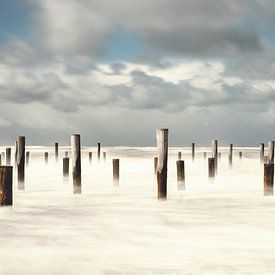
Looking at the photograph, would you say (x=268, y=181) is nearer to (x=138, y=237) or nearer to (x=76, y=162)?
(x=76, y=162)

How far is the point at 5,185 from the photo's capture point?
402 inches

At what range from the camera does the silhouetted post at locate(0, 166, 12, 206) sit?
1011 cm

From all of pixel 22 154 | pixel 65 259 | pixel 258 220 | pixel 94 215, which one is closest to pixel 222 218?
pixel 258 220

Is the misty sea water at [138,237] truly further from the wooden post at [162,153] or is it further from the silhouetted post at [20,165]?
the silhouetted post at [20,165]

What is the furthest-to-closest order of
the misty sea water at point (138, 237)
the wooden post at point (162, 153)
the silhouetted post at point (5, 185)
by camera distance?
the wooden post at point (162, 153)
the silhouetted post at point (5, 185)
the misty sea water at point (138, 237)

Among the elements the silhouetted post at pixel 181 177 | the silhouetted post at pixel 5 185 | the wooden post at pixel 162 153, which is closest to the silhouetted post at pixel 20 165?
the silhouetted post at pixel 181 177

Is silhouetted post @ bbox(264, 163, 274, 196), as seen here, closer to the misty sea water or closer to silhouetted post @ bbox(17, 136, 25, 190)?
the misty sea water

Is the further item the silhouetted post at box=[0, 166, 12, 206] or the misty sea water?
the silhouetted post at box=[0, 166, 12, 206]

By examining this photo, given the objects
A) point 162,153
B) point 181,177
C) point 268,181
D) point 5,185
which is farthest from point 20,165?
point 268,181

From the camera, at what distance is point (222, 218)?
909 cm

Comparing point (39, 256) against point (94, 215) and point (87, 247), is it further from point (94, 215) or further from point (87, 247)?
point (94, 215)

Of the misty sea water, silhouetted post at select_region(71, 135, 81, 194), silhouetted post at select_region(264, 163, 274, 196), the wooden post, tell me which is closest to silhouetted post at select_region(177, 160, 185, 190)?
silhouetted post at select_region(264, 163, 274, 196)

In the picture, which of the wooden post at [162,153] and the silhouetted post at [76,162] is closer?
the wooden post at [162,153]

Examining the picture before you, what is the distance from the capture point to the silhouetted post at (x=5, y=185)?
10113 millimetres
